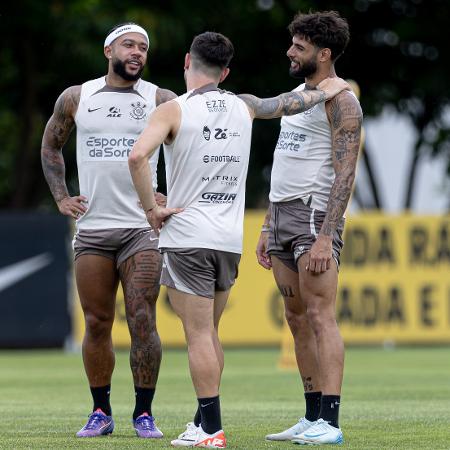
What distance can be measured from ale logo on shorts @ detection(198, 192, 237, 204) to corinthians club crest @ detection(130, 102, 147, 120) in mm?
1225

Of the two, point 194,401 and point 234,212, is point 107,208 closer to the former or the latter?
point 234,212

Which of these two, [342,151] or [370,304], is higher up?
[342,151]

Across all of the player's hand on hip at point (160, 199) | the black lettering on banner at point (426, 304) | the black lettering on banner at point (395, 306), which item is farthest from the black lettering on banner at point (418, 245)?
the player's hand on hip at point (160, 199)

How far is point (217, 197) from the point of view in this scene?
26.3ft

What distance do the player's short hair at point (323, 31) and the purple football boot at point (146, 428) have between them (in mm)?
2570

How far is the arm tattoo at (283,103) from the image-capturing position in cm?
822

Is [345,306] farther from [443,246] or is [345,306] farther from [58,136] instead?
[58,136]

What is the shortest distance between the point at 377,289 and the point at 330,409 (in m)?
13.2

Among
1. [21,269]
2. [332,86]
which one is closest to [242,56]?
[21,269]

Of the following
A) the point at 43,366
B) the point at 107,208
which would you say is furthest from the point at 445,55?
the point at 107,208

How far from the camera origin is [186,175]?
26.2 ft

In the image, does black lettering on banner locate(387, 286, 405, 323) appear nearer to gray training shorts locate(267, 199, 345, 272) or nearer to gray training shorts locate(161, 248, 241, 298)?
gray training shorts locate(267, 199, 345, 272)

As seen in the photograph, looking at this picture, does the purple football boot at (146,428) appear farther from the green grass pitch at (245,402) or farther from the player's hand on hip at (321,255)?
the player's hand on hip at (321,255)

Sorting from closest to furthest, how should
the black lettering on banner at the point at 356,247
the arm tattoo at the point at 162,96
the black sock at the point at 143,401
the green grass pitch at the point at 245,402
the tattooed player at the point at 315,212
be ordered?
1. the tattooed player at the point at 315,212
2. the green grass pitch at the point at 245,402
3. the black sock at the point at 143,401
4. the arm tattoo at the point at 162,96
5. the black lettering on banner at the point at 356,247
